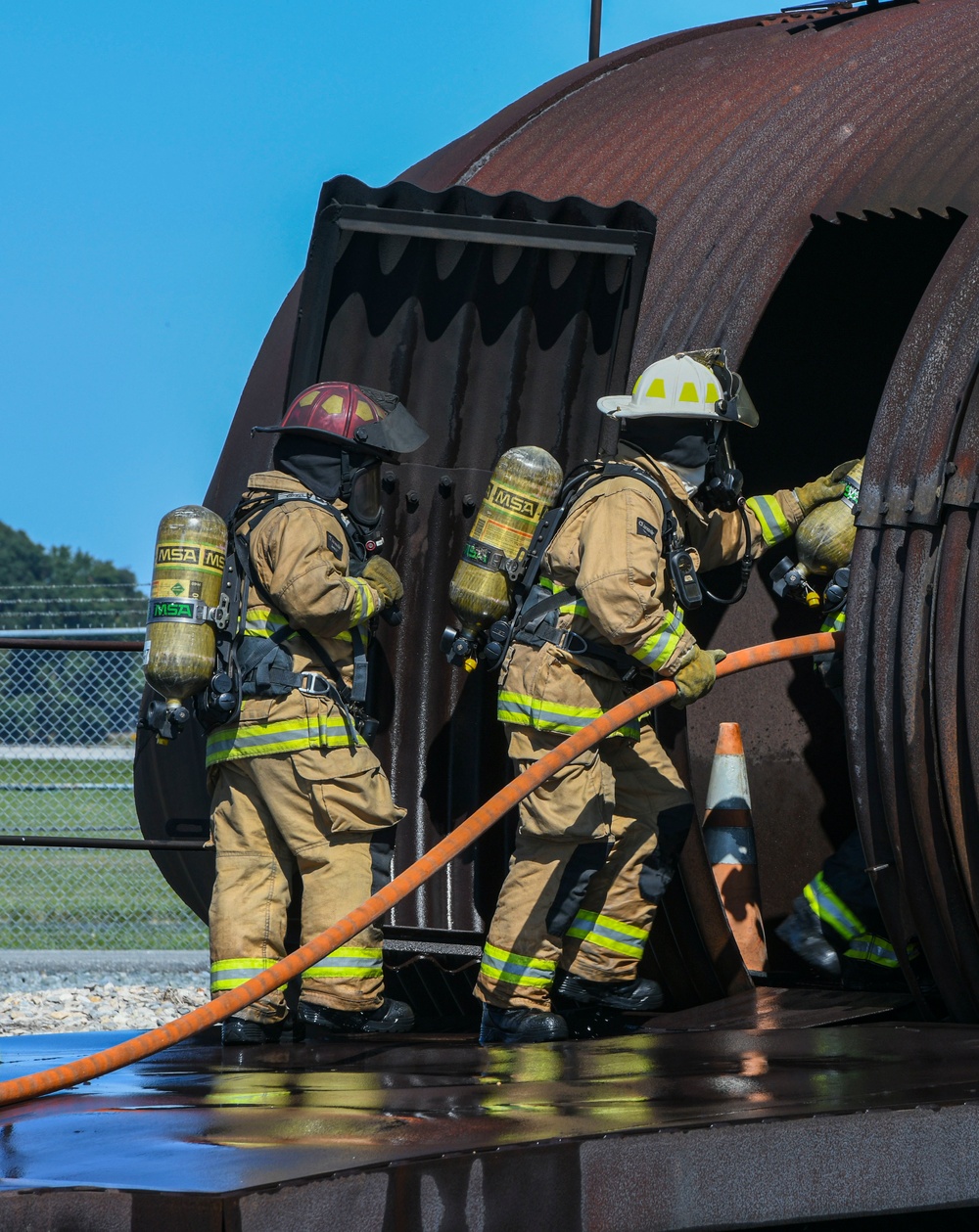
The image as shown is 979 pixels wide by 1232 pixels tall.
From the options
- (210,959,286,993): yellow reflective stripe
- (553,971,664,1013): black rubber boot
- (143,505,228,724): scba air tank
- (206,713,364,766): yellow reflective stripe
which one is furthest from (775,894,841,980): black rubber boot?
(143,505,228,724): scba air tank

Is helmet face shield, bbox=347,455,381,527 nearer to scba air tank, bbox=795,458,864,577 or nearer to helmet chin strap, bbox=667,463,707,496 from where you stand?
helmet chin strap, bbox=667,463,707,496

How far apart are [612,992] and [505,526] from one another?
65.6 inches

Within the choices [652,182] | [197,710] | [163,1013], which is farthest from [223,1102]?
[163,1013]

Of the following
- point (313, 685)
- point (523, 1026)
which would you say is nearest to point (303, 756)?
point (313, 685)

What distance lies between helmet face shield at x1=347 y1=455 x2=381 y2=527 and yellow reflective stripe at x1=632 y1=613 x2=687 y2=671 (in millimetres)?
1188

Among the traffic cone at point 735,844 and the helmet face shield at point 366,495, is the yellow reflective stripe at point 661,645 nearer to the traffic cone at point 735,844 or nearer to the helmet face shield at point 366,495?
the helmet face shield at point 366,495

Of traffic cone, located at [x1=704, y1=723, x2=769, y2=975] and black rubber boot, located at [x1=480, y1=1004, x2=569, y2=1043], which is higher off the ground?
traffic cone, located at [x1=704, y1=723, x2=769, y2=975]

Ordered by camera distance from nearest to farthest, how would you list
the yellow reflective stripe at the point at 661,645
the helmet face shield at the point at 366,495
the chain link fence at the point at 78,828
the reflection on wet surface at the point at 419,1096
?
1. the reflection on wet surface at the point at 419,1096
2. the yellow reflective stripe at the point at 661,645
3. the helmet face shield at the point at 366,495
4. the chain link fence at the point at 78,828

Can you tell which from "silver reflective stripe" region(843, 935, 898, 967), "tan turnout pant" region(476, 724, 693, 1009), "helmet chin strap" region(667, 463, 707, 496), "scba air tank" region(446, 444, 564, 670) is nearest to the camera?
"tan turnout pant" region(476, 724, 693, 1009)

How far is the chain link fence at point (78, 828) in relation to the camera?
13500 mm

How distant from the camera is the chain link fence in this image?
531 inches

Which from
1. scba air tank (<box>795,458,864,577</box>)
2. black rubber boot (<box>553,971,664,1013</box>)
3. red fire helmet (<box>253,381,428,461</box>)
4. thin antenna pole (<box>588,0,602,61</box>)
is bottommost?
black rubber boot (<box>553,971,664,1013</box>)

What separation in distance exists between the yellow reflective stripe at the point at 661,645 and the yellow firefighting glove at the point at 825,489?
1.14 meters

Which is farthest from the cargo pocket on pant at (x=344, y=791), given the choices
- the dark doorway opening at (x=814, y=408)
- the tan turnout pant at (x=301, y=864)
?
the dark doorway opening at (x=814, y=408)
